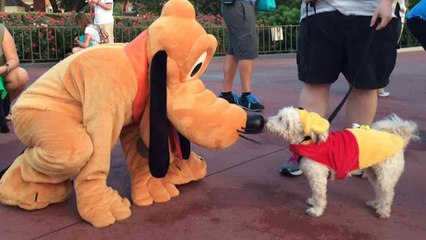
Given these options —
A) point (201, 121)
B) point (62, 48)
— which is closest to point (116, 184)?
point (201, 121)

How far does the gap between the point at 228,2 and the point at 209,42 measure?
119 inches

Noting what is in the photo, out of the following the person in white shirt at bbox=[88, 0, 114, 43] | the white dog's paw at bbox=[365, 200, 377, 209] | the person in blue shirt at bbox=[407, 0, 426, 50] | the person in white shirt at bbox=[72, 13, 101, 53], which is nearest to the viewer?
the white dog's paw at bbox=[365, 200, 377, 209]

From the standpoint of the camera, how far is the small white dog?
9.27 feet

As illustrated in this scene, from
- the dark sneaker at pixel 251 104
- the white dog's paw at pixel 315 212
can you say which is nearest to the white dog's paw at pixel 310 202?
the white dog's paw at pixel 315 212

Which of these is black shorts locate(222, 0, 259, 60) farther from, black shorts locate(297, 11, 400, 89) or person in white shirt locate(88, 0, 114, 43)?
person in white shirt locate(88, 0, 114, 43)

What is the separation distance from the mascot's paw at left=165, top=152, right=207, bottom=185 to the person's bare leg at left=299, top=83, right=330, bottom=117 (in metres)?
0.93

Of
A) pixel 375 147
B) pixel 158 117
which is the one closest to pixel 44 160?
pixel 158 117

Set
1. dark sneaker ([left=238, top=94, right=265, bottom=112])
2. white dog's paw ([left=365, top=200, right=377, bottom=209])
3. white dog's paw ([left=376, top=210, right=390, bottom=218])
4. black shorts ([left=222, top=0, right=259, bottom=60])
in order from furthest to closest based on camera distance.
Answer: dark sneaker ([left=238, top=94, right=265, bottom=112]) → black shorts ([left=222, top=0, right=259, bottom=60]) → white dog's paw ([left=365, top=200, right=377, bottom=209]) → white dog's paw ([left=376, top=210, right=390, bottom=218])

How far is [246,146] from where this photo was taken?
14.7 ft

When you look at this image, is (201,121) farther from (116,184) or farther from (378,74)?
(378,74)

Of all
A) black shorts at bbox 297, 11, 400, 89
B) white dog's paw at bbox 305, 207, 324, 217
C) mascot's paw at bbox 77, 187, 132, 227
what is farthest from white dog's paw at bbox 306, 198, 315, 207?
mascot's paw at bbox 77, 187, 132, 227

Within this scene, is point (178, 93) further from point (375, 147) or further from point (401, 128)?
point (401, 128)

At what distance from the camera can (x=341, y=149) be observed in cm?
288

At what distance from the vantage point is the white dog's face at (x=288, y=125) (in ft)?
9.19
